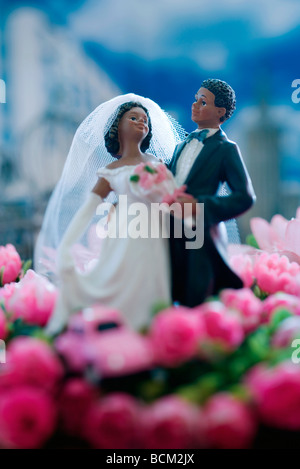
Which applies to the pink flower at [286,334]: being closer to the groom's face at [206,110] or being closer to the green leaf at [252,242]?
the groom's face at [206,110]

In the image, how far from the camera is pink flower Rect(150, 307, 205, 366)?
58 centimetres

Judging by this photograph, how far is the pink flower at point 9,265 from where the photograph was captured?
109cm

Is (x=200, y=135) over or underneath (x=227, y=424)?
over

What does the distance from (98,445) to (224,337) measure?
7.7 inches

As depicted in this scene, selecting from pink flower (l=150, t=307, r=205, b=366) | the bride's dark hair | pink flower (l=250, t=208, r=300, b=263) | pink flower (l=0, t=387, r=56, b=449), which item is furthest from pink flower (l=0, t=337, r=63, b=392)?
pink flower (l=250, t=208, r=300, b=263)

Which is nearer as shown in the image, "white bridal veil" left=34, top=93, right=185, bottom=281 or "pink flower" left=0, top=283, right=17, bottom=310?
"pink flower" left=0, top=283, right=17, bottom=310

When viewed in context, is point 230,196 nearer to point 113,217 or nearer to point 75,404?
point 113,217

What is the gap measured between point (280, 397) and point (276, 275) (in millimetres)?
426

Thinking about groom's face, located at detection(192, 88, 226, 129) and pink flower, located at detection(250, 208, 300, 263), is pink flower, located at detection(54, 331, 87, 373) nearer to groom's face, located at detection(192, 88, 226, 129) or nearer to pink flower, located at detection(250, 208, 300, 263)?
groom's face, located at detection(192, 88, 226, 129)

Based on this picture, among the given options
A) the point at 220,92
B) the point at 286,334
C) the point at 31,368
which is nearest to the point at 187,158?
the point at 220,92

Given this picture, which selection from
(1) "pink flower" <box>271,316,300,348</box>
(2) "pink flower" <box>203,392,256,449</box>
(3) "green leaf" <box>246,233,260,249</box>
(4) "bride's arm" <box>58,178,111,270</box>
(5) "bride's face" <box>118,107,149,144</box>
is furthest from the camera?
(3) "green leaf" <box>246,233,260,249</box>

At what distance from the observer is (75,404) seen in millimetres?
572

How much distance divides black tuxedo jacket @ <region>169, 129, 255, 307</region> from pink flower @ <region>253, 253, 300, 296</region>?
124 millimetres

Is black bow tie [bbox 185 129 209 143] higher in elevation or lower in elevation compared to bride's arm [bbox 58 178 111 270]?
higher
